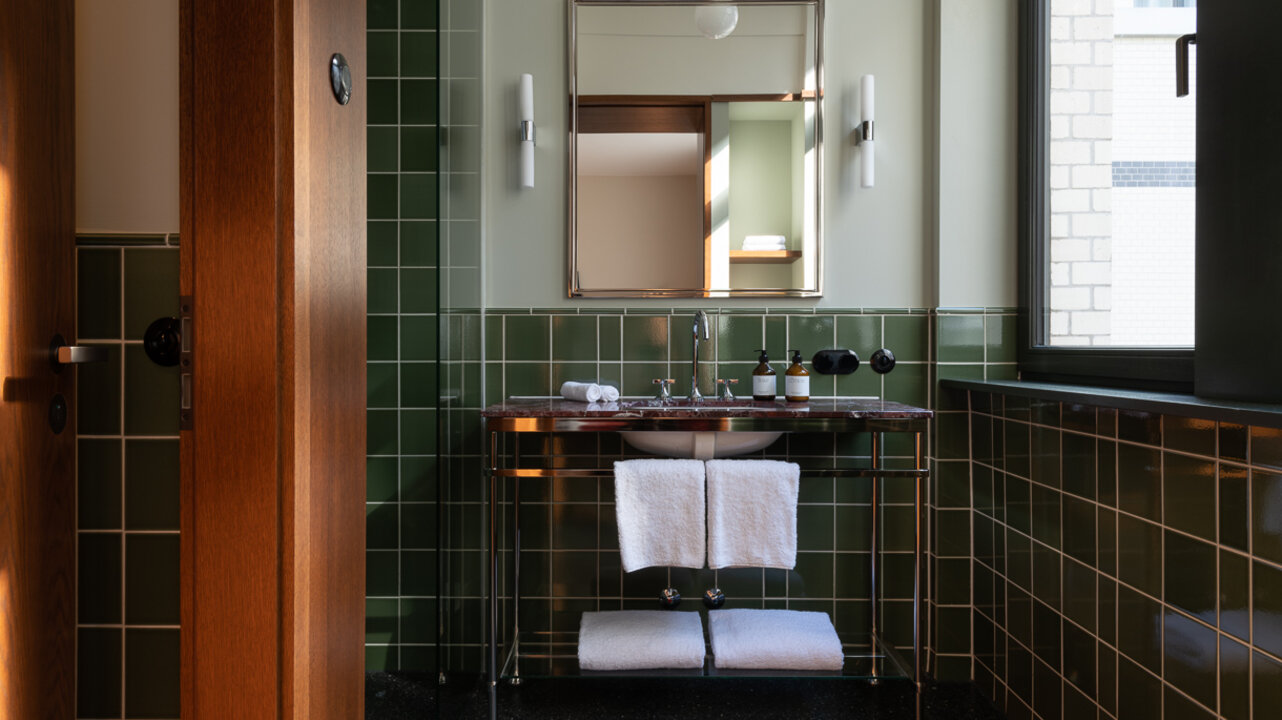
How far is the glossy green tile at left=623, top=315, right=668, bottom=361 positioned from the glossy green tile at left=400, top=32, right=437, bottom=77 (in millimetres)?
1015

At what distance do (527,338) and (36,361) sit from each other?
4.48 feet

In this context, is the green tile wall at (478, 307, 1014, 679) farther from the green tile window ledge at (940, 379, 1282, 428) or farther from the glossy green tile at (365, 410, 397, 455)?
the glossy green tile at (365, 410, 397, 455)

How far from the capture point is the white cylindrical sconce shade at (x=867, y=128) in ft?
6.92

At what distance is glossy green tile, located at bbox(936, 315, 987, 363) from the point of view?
6.91 ft

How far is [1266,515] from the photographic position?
3.36ft

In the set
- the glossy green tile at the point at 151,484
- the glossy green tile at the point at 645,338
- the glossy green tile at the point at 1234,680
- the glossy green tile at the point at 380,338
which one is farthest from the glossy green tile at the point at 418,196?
the glossy green tile at the point at 1234,680

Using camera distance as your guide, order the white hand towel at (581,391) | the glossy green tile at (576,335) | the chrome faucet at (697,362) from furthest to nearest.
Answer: the glossy green tile at (576,335), the chrome faucet at (697,362), the white hand towel at (581,391)

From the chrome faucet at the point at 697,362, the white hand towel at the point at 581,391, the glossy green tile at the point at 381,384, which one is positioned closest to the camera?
the glossy green tile at the point at 381,384

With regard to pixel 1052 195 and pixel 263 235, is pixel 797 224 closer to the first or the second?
pixel 1052 195

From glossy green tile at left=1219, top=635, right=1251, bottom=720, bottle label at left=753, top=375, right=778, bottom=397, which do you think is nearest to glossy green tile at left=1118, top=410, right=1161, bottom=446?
glossy green tile at left=1219, top=635, right=1251, bottom=720

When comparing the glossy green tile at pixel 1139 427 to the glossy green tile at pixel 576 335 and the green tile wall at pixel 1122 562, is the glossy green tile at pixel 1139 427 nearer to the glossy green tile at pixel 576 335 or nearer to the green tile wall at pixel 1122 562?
the green tile wall at pixel 1122 562

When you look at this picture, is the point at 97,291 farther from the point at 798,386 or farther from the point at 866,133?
the point at 866,133

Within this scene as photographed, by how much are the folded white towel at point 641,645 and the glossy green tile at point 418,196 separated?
122 cm

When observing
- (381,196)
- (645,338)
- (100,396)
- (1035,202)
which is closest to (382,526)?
(100,396)
